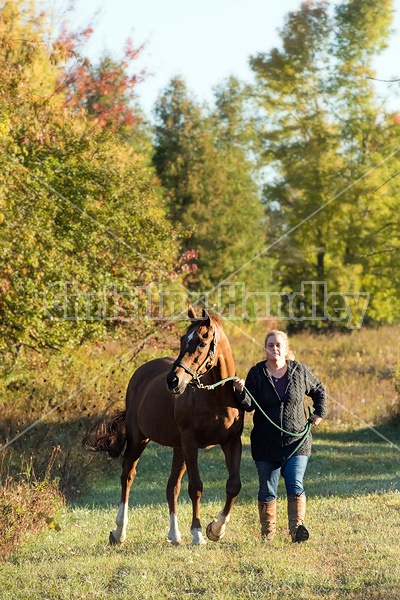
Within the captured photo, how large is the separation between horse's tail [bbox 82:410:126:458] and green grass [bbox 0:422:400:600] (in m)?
0.78

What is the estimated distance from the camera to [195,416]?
5820 mm

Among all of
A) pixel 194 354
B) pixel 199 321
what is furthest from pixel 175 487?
pixel 199 321

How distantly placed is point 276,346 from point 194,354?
844 mm

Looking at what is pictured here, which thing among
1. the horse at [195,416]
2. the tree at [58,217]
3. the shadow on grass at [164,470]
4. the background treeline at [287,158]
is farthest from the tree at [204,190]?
the horse at [195,416]

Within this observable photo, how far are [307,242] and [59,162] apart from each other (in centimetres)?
1561

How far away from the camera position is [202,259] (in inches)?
1000

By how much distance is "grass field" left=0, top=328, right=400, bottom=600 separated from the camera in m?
4.60

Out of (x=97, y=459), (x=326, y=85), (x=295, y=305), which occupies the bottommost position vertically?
(x=97, y=459)

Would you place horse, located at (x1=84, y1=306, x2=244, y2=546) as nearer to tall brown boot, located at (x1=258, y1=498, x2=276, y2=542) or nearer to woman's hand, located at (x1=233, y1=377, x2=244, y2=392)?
woman's hand, located at (x1=233, y1=377, x2=244, y2=392)

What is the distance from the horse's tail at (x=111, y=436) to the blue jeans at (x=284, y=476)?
1848 mm

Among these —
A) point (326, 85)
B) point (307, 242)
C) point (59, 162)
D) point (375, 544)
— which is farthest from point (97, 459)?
point (326, 85)

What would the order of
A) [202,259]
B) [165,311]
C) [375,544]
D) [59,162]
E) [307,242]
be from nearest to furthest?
1. [375,544]
2. [59,162]
3. [165,311]
4. [202,259]
5. [307,242]

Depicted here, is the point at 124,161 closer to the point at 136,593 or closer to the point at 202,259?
the point at 202,259

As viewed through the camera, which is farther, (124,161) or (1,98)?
(124,161)
